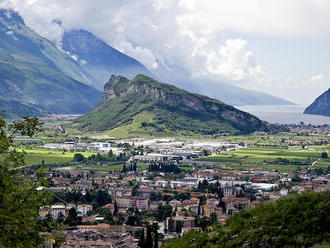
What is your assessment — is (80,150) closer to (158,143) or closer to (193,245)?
(158,143)

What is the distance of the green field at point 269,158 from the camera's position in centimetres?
9601

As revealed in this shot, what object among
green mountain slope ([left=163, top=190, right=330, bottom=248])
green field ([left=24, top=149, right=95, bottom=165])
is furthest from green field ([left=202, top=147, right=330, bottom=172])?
green mountain slope ([left=163, top=190, right=330, bottom=248])

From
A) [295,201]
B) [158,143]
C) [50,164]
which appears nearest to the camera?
[295,201]

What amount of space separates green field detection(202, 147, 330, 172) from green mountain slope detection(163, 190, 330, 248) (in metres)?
74.9

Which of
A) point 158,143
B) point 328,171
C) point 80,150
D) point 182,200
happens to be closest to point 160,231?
point 182,200

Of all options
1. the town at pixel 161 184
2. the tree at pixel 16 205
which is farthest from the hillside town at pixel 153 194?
the tree at pixel 16 205

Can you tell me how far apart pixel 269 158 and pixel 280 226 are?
9276 cm

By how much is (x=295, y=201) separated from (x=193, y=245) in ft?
12.5

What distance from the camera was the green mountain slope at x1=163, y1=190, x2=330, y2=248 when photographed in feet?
47.4

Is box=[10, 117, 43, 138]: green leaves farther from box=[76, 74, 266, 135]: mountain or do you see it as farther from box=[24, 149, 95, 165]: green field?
box=[76, 74, 266, 135]: mountain

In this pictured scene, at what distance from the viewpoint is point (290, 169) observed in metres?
91.2

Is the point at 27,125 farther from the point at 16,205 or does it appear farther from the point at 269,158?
the point at 269,158

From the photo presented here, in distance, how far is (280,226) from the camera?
50.8ft

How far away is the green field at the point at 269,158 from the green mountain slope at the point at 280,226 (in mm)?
74909
